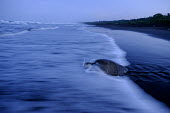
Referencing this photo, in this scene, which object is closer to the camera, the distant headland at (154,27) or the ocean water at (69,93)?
the ocean water at (69,93)

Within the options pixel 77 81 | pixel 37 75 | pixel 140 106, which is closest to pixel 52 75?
pixel 37 75

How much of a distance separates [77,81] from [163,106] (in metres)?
2.04

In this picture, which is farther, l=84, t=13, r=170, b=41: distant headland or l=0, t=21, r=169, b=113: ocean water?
l=84, t=13, r=170, b=41: distant headland

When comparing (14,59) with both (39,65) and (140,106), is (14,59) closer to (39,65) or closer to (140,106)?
(39,65)

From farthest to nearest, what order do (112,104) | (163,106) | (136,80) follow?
(136,80)
(112,104)
(163,106)

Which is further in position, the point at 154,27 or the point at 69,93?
the point at 154,27

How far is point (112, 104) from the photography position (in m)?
3.46

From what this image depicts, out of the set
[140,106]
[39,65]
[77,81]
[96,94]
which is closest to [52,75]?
[77,81]

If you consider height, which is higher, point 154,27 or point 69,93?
point 69,93

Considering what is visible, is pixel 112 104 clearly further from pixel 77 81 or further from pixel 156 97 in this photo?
pixel 77 81

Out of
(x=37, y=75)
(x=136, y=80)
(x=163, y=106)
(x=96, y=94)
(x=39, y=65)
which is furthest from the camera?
(x=39, y=65)

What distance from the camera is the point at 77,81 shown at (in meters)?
4.62

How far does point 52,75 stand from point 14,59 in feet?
8.25

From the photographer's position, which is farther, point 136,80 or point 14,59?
point 14,59
